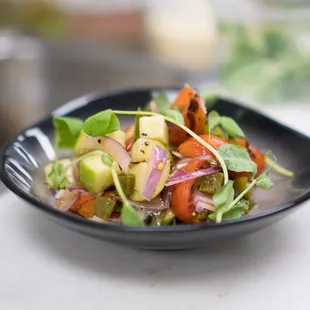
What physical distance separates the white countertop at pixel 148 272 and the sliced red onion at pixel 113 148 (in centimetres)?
14

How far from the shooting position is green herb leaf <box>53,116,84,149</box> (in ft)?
3.74

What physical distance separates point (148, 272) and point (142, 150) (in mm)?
184

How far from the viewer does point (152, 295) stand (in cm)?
91

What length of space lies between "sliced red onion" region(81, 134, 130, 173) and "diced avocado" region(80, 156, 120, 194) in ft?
0.06

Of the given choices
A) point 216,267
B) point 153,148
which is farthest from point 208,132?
point 216,267

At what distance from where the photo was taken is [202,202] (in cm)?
95

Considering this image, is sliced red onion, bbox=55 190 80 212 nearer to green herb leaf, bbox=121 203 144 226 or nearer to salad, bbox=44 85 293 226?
salad, bbox=44 85 293 226

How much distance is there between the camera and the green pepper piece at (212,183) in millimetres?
958

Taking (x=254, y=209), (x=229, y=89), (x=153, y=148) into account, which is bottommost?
(x=229, y=89)

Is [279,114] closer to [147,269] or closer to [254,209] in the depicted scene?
[254,209]

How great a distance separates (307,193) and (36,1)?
234 cm

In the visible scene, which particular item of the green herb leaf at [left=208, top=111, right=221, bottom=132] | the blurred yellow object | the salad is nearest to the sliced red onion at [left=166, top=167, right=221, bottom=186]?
the salad

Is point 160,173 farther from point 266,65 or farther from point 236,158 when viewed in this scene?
point 266,65

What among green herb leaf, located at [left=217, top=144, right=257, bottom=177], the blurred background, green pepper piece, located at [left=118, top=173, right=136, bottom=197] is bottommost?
the blurred background
